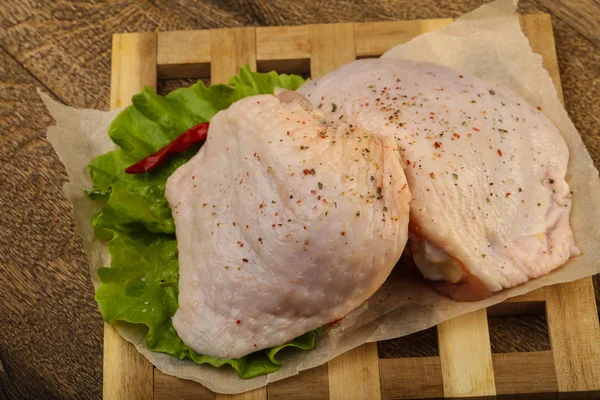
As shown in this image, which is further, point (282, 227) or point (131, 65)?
point (131, 65)

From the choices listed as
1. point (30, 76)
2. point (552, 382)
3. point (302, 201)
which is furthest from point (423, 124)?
point (30, 76)

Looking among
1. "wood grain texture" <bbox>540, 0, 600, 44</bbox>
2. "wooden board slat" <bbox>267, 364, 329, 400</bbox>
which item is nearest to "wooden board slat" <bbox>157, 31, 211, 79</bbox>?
"wooden board slat" <bbox>267, 364, 329, 400</bbox>

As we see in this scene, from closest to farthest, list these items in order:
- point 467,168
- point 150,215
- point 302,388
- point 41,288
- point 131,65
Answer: point 467,168, point 302,388, point 150,215, point 41,288, point 131,65

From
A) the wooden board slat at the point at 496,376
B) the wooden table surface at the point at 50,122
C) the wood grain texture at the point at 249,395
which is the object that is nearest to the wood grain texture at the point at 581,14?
the wooden table surface at the point at 50,122

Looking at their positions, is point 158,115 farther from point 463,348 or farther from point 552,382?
point 552,382

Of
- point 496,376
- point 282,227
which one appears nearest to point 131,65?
point 282,227

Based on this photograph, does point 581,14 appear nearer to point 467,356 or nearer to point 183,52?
point 467,356
